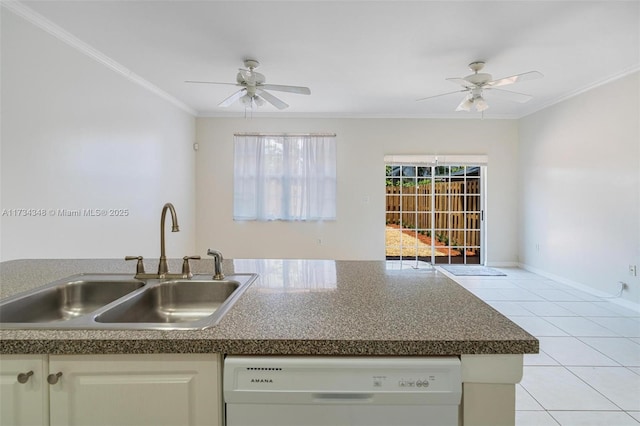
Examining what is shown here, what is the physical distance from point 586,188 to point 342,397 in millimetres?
4711

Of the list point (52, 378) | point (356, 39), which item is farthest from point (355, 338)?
point (356, 39)

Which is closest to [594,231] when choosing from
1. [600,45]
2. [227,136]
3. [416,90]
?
[600,45]

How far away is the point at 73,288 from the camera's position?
1379 mm

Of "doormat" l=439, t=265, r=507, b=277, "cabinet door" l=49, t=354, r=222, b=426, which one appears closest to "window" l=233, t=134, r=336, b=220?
"doormat" l=439, t=265, r=507, b=277

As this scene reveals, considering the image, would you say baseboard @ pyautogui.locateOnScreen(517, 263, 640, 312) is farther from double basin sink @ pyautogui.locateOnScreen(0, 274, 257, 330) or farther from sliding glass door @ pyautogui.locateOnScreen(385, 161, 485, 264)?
double basin sink @ pyautogui.locateOnScreen(0, 274, 257, 330)

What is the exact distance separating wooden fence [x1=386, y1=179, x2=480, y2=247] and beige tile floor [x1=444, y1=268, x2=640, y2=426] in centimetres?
169

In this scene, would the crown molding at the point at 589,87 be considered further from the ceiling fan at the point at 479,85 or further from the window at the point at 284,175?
the window at the point at 284,175

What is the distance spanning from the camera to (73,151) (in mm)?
2836

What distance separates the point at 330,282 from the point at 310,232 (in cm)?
411

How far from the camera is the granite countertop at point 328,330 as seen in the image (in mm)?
806

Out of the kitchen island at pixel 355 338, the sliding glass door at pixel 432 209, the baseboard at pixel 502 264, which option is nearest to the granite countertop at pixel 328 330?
the kitchen island at pixel 355 338

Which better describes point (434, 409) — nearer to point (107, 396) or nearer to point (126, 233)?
point (107, 396)

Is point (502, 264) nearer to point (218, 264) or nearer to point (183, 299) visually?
point (218, 264)

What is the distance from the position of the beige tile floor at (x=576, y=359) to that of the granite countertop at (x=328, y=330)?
1.29m
